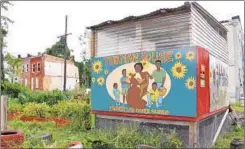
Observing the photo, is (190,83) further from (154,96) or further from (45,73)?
(45,73)

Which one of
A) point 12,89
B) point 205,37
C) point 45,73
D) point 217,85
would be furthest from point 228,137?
point 45,73

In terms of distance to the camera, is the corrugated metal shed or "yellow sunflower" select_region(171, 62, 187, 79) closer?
"yellow sunflower" select_region(171, 62, 187, 79)

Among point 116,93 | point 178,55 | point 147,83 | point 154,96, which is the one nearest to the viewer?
point 178,55

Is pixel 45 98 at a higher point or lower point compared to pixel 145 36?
lower

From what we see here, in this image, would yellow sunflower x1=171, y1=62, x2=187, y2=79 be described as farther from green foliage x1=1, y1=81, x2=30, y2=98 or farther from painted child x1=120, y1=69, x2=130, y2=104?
green foliage x1=1, y1=81, x2=30, y2=98

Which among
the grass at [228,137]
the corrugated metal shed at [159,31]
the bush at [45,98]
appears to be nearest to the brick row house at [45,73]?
the bush at [45,98]

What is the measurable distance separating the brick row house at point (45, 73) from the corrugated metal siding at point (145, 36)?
23.2m

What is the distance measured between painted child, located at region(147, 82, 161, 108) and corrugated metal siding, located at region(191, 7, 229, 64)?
1.39 meters

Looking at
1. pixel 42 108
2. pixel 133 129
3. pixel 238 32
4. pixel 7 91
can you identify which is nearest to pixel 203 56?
pixel 133 129

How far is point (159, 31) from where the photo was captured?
23.3 feet

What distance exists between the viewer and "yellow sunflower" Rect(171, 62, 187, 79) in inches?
251

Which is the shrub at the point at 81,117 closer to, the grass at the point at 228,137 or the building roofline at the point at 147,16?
the building roofline at the point at 147,16

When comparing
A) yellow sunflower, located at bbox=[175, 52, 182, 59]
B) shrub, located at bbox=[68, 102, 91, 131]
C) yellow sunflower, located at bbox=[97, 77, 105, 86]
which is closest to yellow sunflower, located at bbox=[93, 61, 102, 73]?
yellow sunflower, located at bbox=[97, 77, 105, 86]

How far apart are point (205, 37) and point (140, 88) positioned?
2.27 metres
